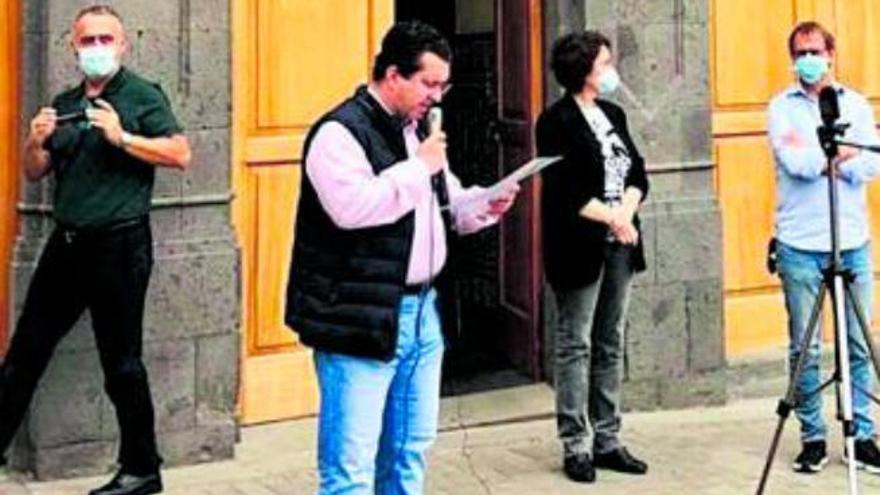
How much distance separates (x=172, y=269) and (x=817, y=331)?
3175 millimetres

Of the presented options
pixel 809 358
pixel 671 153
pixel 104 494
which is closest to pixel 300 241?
pixel 104 494

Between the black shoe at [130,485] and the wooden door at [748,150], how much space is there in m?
3.95

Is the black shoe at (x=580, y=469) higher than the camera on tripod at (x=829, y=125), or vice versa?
the camera on tripod at (x=829, y=125)

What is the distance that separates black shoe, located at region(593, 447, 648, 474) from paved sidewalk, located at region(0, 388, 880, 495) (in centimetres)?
6

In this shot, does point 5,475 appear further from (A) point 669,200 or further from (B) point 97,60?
(A) point 669,200

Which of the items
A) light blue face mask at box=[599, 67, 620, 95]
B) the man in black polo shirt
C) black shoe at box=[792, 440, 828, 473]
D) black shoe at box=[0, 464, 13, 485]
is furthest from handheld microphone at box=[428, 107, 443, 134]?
black shoe at box=[792, 440, 828, 473]

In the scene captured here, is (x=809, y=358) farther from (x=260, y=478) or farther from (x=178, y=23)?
(x=178, y=23)

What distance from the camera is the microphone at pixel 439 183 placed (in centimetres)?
505

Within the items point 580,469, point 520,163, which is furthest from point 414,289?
point 520,163

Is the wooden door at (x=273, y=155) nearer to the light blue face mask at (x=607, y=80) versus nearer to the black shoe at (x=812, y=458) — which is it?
the light blue face mask at (x=607, y=80)

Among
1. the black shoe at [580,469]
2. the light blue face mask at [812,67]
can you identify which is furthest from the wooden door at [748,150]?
the black shoe at [580,469]

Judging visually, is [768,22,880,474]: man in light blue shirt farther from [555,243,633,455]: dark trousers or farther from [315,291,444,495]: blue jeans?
[315,291,444,495]: blue jeans

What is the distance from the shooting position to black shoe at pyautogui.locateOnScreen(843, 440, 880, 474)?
7.38m

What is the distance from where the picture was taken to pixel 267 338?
793 cm
